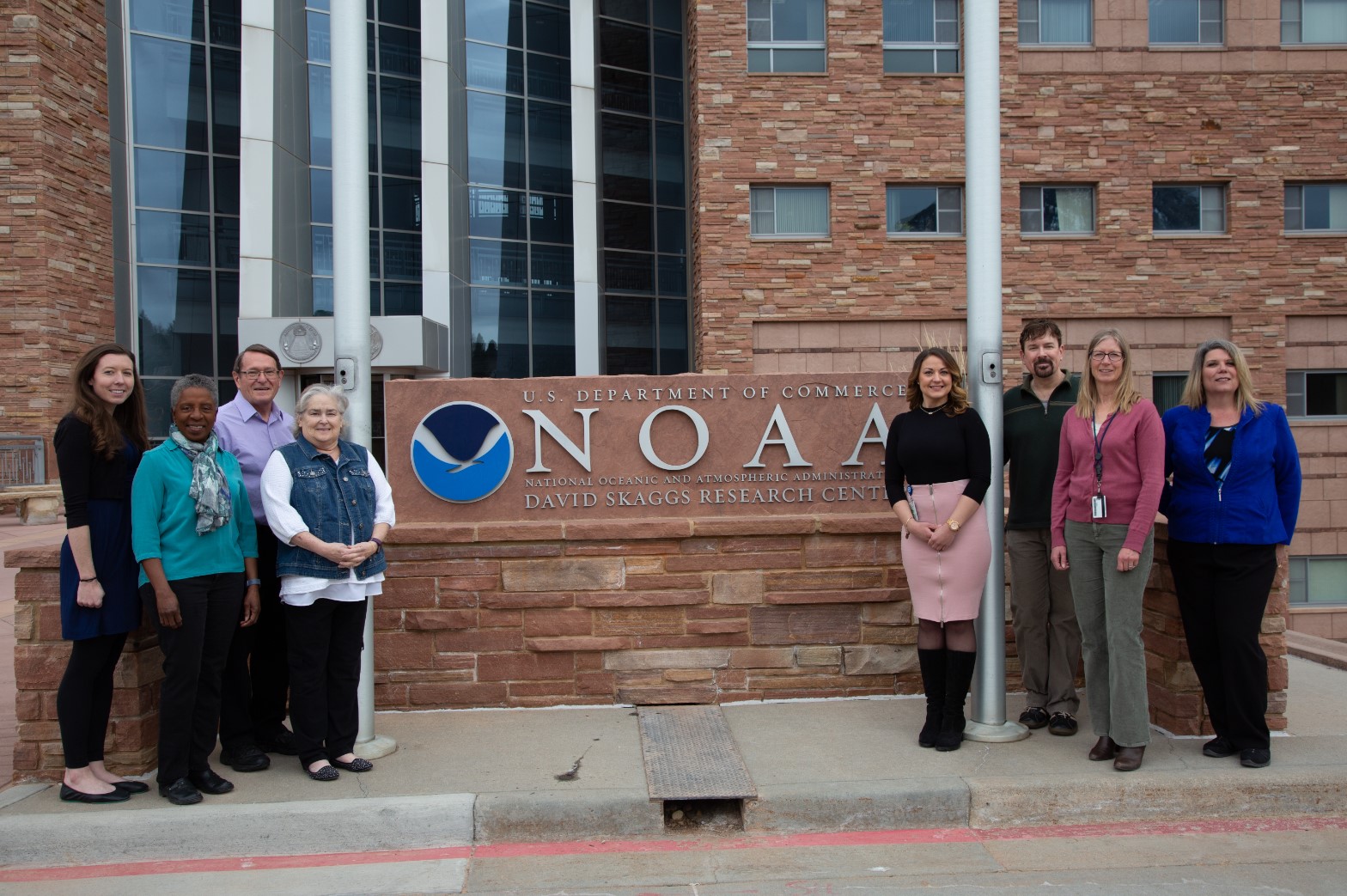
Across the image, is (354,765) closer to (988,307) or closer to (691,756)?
(691,756)

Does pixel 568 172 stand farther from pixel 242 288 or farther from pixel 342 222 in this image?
pixel 342 222

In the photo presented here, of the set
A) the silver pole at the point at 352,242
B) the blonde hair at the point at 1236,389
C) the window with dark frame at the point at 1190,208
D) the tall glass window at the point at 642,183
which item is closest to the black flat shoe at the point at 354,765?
the silver pole at the point at 352,242

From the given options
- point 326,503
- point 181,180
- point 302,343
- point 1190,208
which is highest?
point 181,180

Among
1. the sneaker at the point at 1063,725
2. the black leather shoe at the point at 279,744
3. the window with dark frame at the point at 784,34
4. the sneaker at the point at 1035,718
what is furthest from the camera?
the window with dark frame at the point at 784,34

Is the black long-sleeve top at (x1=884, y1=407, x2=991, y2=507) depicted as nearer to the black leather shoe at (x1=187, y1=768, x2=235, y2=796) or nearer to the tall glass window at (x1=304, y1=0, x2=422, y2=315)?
the black leather shoe at (x1=187, y1=768, x2=235, y2=796)

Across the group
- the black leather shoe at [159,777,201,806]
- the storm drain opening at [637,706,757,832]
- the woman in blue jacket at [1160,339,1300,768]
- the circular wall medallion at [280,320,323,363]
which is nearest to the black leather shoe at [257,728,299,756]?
the black leather shoe at [159,777,201,806]

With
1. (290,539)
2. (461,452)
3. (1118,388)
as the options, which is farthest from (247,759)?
(1118,388)

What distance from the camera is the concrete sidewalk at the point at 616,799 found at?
13.8 ft

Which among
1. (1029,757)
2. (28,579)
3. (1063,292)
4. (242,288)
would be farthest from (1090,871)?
(242,288)

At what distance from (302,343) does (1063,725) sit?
17746 mm

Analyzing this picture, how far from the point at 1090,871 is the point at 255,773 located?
12.0ft

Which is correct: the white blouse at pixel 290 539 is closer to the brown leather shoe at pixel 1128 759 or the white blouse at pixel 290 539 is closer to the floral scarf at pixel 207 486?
the floral scarf at pixel 207 486

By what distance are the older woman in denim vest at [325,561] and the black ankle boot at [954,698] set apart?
273 centimetres

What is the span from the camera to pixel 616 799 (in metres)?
4.33
